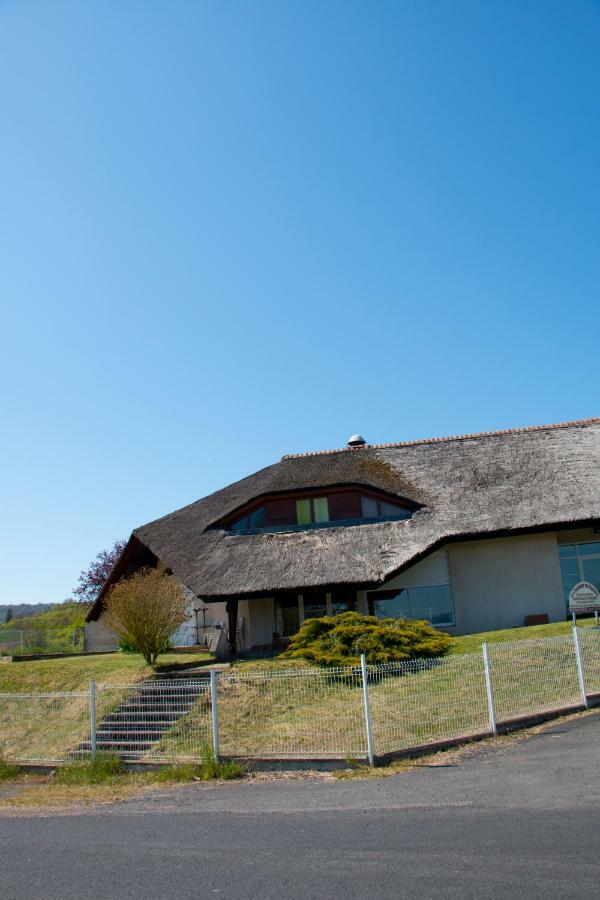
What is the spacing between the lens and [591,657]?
48.9 ft

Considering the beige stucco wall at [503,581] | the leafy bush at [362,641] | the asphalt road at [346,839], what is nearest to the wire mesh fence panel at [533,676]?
the asphalt road at [346,839]

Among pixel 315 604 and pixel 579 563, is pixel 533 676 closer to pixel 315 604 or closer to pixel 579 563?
pixel 315 604

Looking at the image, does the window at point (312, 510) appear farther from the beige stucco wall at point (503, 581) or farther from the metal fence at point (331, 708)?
the metal fence at point (331, 708)

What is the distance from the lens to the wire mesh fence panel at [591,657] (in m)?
14.0

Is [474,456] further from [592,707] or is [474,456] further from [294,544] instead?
[592,707]

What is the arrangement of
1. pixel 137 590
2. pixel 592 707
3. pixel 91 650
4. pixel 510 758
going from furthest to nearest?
1. pixel 91 650
2. pixel 137 590
3. pixel 592 707
4. pixel 510 758

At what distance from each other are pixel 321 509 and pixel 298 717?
524 inches

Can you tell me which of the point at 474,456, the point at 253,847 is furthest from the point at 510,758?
the point at 474,456

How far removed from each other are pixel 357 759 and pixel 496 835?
4439 mm

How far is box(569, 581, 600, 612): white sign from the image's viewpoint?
1584 cm

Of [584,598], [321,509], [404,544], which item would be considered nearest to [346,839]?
[584,598]

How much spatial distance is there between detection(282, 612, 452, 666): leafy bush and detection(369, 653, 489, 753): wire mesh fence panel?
3241 mm

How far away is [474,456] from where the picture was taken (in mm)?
28344

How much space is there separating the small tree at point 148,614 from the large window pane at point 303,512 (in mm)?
6834
